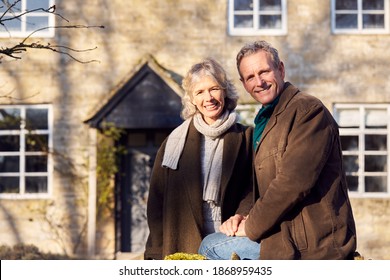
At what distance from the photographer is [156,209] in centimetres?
439

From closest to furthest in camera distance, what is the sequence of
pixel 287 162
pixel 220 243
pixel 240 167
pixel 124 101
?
pixel 287 162
pixel 220 243
pixel 240 167
pixel 124 101

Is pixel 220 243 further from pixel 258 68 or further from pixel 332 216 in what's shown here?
pixel 258 68

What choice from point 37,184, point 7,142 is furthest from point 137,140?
point 7,142

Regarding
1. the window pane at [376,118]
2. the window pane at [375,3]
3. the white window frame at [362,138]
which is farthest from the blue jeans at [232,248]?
the window pane at [375,3]

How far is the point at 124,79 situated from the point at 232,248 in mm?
10975

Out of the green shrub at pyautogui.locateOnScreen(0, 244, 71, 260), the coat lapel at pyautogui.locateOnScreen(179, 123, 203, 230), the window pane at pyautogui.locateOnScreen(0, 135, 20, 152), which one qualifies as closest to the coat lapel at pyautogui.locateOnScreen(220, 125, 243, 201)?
the coat lapel at pyautogui.locateOnScreen(179, 123, 203, 230)

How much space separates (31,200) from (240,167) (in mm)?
10488

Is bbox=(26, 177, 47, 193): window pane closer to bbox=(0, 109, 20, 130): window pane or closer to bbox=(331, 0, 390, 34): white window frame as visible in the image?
bbox=(0, 109, 20, 130): window pane

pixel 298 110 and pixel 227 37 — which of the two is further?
pixel 227 37

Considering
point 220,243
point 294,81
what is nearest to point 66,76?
point 294,81

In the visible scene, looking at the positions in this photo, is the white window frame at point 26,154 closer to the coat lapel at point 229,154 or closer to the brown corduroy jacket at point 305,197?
the coat lapel at point 229,154

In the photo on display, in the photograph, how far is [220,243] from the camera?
3361mm

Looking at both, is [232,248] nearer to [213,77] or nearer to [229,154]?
[229,154]

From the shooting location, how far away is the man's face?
3.41m
